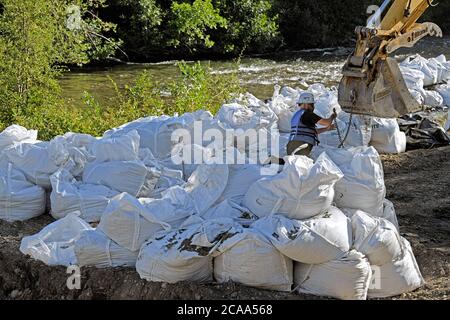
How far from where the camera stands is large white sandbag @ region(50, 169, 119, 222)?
17.0 ft

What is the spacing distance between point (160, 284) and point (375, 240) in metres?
1.32

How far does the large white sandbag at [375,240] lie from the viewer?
4.06 m

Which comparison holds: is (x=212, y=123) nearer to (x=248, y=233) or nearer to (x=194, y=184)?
(x=194, y=184)

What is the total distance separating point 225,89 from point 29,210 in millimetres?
4166

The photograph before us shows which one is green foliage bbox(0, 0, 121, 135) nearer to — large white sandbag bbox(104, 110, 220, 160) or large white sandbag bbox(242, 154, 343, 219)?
large white sandbag bbox(104, 110, 220, 160)

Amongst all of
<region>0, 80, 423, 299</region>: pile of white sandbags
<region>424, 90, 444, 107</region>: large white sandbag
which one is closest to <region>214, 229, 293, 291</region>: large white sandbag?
<region>0, 80, 423, 299</region>: pile of white sandbags

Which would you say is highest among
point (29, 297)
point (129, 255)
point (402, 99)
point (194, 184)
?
point (402, 99)

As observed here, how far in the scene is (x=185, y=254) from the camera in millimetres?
3973

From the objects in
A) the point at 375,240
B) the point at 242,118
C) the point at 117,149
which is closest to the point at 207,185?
the point at 117,149

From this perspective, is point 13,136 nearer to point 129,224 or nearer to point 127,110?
point 129,224

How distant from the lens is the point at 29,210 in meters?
5.35
